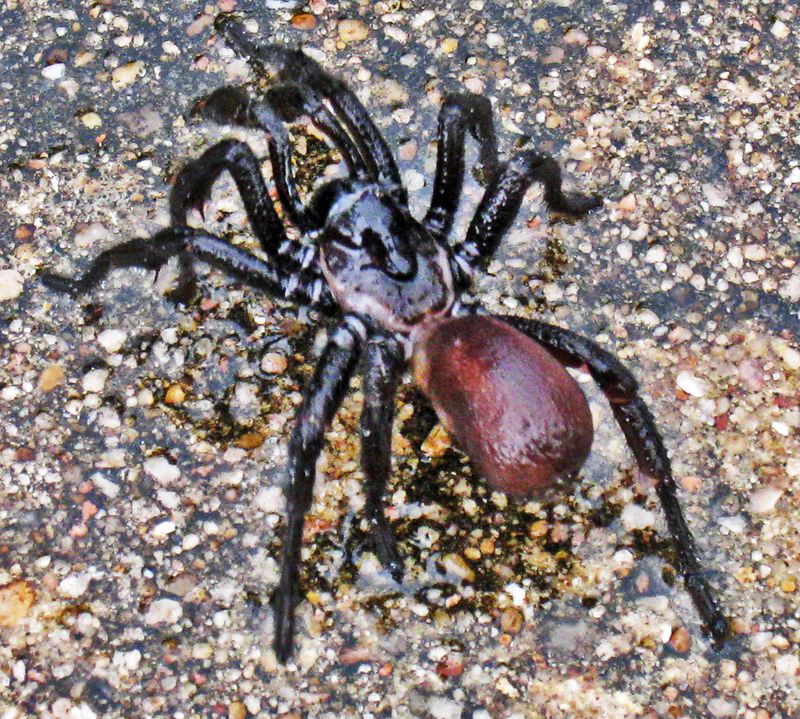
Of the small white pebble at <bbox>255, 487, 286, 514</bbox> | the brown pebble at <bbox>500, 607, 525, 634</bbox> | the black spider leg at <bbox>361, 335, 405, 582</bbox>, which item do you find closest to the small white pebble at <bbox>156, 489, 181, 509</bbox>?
the small white pebble at <bbox>255, 487, 286, 514</bbox>

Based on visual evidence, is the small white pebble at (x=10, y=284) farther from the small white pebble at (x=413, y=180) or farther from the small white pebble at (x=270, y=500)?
the small white pebble at (x=413, y=180)

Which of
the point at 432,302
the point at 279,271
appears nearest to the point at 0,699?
the point at 279,271

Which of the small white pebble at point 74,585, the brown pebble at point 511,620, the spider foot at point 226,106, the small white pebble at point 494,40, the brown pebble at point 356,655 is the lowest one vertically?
the brown pebble at point 356,655

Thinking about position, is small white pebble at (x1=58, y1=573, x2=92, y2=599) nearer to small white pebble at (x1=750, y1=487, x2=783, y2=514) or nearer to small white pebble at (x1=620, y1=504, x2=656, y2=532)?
small white pebble at (x1=620, y1=504, x2=656, y2=532)

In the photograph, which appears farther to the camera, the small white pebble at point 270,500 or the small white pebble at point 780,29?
the small white pebble at point 780,29

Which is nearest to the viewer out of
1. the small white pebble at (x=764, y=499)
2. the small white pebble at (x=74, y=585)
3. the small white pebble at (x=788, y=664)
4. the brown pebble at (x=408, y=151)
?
the small white pebble at (x=788, y=664)

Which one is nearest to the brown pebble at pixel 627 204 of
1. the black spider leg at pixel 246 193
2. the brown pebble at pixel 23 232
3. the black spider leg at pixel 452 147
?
the black spider leg at pixel 452 147

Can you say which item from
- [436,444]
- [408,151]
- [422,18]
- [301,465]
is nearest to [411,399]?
[436,444]
